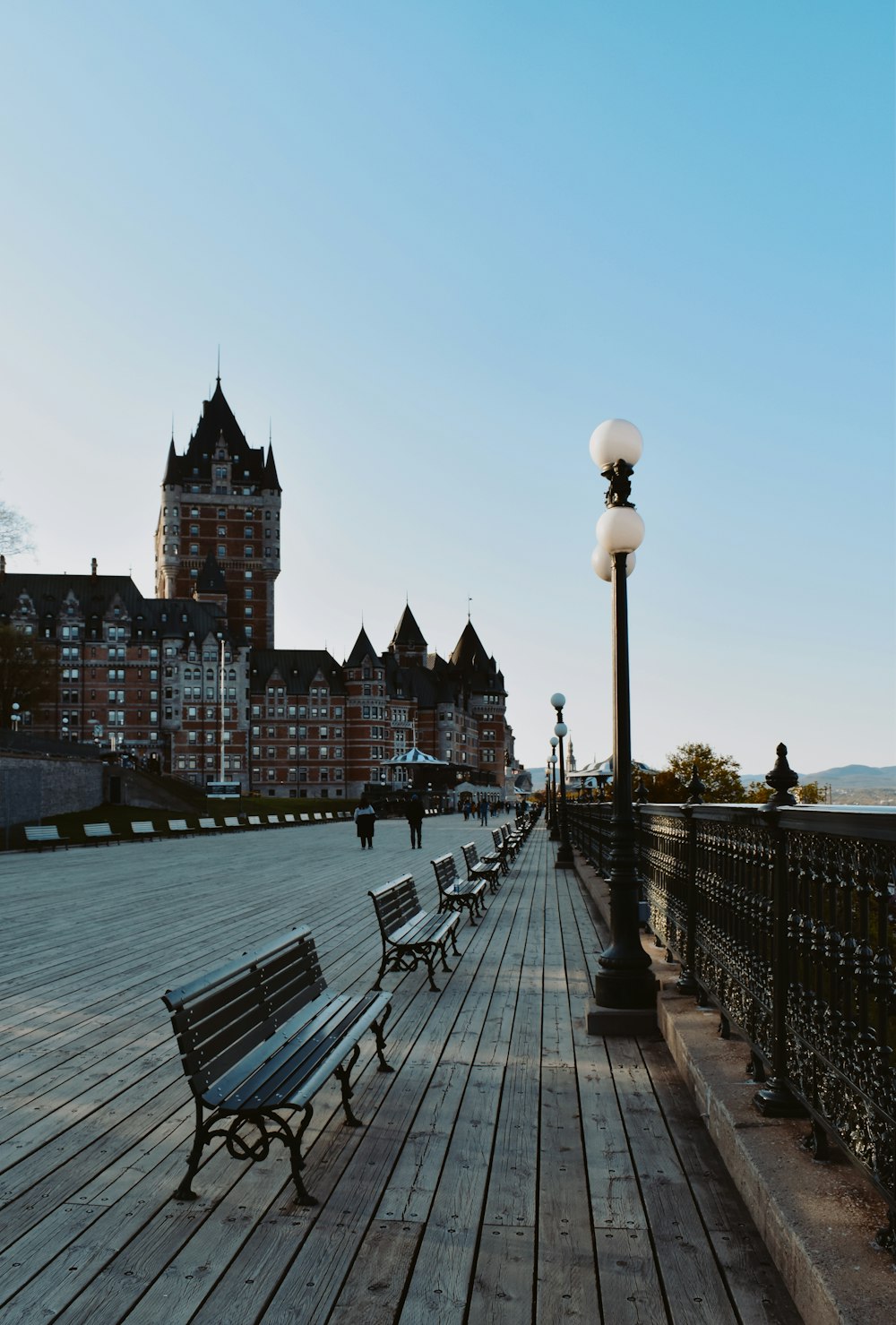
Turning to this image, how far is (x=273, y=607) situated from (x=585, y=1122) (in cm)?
11968

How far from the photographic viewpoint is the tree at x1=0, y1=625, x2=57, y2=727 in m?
75.5

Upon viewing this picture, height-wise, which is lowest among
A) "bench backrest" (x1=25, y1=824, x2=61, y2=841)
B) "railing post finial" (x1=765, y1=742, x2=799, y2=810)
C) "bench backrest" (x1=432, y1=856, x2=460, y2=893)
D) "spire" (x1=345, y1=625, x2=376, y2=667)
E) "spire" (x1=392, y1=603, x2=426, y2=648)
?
"bench backrest" (x1=25, y1=824, x2=61, y2=841)

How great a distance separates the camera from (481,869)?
16.6 m

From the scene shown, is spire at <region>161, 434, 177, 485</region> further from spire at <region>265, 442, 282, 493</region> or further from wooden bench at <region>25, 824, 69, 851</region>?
wooden bench at <region>25, 824, 69, 851</region>

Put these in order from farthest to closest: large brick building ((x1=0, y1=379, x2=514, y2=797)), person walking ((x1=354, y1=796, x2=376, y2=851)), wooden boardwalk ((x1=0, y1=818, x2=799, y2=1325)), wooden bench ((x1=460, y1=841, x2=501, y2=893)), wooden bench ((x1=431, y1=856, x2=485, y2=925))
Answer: large brick building ((x1=0, y1=379, x2=514, y2=797)) → person walking ((x1=354, y1=796, x2=376, y2=851)) → wooden bench ((x1=460, y1=841, x2=501, y2=893)) → wooden bench ((x1=431, y1=856, x2=485, y2=925)) → wooden boardwalk ((x1=0, y1=818, x2=799, y2=1325))

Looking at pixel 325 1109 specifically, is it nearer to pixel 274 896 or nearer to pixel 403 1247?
pixel 403 1247

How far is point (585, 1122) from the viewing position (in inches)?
205

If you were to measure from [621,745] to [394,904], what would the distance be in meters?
2.79

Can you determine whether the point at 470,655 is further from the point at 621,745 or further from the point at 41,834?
the point at 621,745

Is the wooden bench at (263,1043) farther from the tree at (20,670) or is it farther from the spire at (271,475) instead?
the spire at (271,475)

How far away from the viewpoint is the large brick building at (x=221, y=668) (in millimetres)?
103312

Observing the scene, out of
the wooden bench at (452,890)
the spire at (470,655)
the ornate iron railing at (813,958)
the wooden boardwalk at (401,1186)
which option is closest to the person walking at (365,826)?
the wooden bench at (452,890)

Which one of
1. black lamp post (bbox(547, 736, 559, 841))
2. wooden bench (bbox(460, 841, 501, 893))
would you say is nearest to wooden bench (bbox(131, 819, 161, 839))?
black lamp post (bbox(547, 736, 559, 841))

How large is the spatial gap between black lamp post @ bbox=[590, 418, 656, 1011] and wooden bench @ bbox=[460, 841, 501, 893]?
23.3 feet
